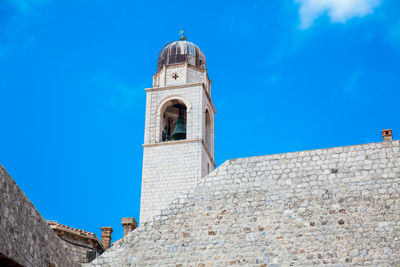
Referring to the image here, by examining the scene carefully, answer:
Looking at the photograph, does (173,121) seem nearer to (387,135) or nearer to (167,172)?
(167,172)

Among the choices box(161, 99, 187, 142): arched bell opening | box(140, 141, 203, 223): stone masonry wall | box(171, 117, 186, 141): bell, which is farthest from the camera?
box(161, 99, 187, 142): arched bell opening

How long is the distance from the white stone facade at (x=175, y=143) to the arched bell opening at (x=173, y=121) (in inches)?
16.3

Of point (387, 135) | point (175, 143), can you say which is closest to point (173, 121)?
point (175, 143)

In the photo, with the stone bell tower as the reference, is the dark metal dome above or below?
above

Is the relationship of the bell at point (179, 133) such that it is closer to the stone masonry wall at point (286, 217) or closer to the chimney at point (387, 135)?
the stone masonry wall at point (286, 217)

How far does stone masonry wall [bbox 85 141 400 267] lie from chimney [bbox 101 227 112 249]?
1132 centimetres

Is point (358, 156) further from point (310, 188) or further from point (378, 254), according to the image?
point (378, 254)

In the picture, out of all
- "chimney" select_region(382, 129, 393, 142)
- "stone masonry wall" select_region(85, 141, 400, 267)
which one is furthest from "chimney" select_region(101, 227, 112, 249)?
"chimney" select_region(382, 129, 393, 142)

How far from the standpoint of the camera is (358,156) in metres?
11.1

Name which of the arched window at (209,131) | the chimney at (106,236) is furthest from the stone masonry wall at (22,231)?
the arched window at (209,131)

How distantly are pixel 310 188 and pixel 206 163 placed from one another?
18.4 metres

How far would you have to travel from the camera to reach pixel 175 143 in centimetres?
2888

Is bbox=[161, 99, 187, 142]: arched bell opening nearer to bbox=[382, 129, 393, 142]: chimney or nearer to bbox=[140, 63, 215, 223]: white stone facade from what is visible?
bbox=[140, 63, 215, 223]: white stone facade

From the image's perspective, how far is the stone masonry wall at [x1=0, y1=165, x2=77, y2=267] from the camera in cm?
808
